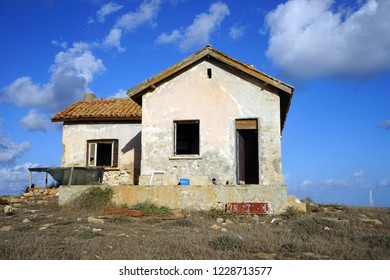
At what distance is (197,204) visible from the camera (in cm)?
1070

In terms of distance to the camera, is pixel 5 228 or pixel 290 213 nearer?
pixel 5 228

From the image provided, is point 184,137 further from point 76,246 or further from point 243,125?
point 76,246

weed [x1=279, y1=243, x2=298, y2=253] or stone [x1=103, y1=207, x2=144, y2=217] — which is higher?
stone [x1=103, y1=207, x2=144, y2=217]

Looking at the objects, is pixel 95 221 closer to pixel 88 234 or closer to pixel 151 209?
pixel 88 234

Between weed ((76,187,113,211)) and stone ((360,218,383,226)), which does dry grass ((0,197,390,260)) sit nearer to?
stone ((360,218,383,226))

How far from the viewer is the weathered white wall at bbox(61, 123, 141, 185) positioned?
16719 mm

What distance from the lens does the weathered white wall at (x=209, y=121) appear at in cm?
1243

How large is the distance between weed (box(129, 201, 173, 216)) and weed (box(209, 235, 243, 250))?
13.1ft

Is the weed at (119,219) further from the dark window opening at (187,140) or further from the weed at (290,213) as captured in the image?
the dark window opening at (187,140)

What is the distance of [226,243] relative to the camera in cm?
624

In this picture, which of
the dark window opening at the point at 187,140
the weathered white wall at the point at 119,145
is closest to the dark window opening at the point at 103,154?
the weathered white wall at the point at 119,145

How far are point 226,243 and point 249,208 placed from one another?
13.8ft

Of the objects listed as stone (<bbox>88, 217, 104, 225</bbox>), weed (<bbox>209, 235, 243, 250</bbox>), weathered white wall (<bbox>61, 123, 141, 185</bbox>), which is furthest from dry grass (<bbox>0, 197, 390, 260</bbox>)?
weathered white wall (<bbox>61, 123, 141, 185</bbox>)

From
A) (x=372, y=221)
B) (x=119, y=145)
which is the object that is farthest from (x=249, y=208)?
(x=119, y=145)
